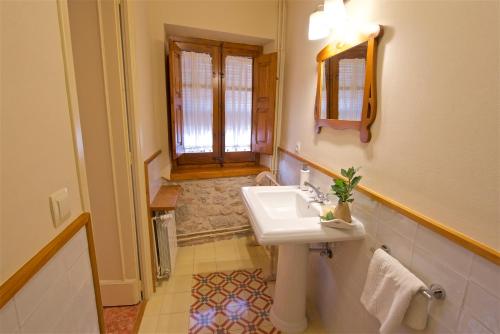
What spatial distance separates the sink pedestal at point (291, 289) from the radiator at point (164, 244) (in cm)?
91

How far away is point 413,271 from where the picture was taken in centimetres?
92

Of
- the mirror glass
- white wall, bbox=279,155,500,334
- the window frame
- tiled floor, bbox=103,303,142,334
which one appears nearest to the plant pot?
white wall, bbox=279,155,500,334

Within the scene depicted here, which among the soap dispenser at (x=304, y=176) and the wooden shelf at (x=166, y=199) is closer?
the soap dispenser at (x=304, y=176)

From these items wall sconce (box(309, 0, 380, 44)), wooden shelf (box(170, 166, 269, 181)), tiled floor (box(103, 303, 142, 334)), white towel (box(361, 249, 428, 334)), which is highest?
wall sconce (box(309, 0, 380, 44))

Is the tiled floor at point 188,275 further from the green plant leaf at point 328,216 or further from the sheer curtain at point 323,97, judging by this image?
the sheer curtain at point 323,97

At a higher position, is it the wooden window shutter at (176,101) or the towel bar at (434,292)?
the wooden window shutter at (176,101)

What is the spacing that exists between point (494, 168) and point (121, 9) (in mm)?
1829

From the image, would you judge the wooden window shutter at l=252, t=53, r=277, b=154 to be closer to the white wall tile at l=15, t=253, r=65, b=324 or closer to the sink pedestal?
the sink pedestal

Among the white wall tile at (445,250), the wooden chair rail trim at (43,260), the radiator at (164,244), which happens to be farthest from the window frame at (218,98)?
the white wall tile at (445,250)

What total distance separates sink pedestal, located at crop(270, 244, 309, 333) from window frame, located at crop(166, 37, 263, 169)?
4.55 feet

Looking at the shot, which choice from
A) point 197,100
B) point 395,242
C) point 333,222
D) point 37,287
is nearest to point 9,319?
point 37,287

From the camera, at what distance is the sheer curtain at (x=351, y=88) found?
1.21 meters

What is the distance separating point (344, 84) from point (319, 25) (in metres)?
0.38

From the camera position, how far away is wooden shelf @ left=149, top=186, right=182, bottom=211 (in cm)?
179
